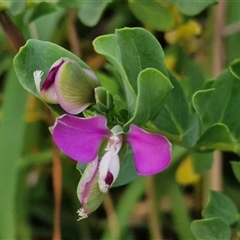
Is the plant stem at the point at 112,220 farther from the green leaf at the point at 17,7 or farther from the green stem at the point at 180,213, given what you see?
the green leaf at the point at 17,7

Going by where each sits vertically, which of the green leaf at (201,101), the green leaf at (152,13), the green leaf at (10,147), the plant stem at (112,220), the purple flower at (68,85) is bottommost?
the plant stem at (112,220)

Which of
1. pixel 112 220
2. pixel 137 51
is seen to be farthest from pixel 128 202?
pixel 137 51

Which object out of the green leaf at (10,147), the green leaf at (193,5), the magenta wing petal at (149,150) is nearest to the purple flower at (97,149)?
the magenta wing petal at (149,150)

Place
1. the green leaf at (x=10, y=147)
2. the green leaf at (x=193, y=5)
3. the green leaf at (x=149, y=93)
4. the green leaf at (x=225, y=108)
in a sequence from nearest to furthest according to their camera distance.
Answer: the green leaf at (x=149, y=93)
the green leaf at (x=225, y=108)
the green leaf at (x=193, y=5)
the green leaf at (x=10, y=147)

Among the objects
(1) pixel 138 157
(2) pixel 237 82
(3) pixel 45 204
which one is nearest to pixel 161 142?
(1) pixel 138 157

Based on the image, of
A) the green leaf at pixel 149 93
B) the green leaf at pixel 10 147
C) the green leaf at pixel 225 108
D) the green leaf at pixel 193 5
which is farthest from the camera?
the green leaf at pixel 10 147

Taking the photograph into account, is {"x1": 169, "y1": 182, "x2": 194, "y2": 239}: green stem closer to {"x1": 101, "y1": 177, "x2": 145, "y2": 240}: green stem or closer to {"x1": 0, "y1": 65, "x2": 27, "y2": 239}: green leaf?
{"x1": 101, "y1": 177, "x2": 145, "y2": 240}: green stem
